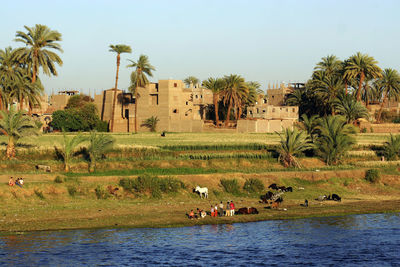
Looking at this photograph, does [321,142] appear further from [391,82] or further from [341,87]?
[391,82]

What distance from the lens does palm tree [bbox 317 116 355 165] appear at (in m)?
52.1

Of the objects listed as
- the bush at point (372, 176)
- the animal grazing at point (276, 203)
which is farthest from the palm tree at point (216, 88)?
the animal grazing at point (276, 203)

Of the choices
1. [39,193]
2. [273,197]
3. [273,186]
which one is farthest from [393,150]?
[39,193]

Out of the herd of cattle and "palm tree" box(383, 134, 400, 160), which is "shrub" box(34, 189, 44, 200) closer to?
the herd of cattle

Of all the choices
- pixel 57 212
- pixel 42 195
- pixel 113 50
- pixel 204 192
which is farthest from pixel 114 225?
pixel 113 50

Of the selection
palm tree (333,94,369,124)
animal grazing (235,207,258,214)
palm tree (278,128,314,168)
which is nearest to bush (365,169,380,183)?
palm tree (278,128,314,168)

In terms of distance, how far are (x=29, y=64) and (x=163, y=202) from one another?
4324 cm

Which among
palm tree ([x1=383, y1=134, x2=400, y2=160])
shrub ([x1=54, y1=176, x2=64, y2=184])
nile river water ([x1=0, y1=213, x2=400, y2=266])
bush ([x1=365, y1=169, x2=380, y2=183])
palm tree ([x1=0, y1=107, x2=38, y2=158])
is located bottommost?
nile river water ([x1=0, y1=213, x2=400, y2=266])

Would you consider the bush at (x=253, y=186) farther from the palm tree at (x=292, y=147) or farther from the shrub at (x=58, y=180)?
the shrub at (x=58, y=180)

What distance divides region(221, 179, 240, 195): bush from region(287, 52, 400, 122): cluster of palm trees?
49.7 m

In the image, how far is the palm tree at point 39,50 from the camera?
2781 inches

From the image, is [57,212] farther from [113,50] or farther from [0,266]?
[113,50]

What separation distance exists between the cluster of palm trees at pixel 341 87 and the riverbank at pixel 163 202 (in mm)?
44111

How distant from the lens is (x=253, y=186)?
1624 inches
